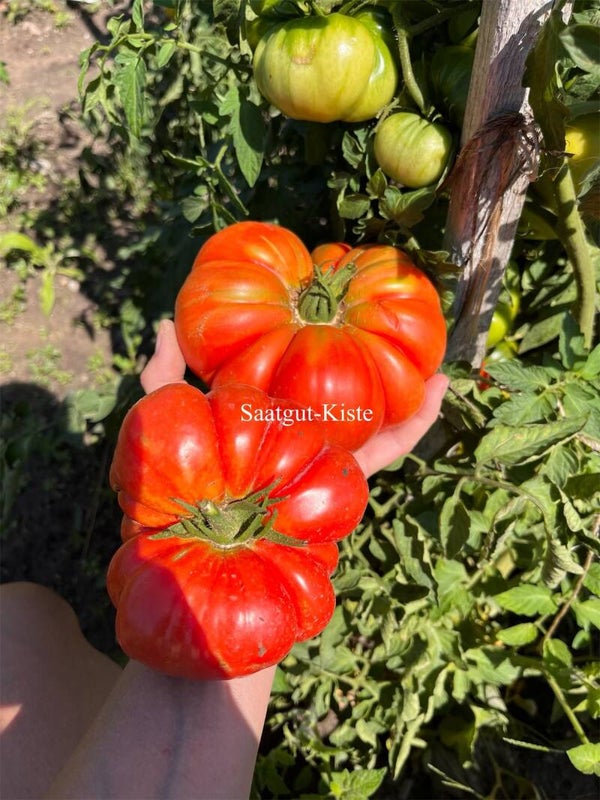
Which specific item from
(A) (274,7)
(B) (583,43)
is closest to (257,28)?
(A) (274,7)

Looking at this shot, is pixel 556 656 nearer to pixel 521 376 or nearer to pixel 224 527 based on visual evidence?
pixel 521 376

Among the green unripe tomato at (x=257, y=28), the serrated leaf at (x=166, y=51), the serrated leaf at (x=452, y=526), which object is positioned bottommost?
the serrated leaf at (x=452, y=526)

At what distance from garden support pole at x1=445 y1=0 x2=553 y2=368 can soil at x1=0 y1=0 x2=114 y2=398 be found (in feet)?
4.59

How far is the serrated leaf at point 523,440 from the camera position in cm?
120

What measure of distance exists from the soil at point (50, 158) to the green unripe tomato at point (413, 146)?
1.26 m

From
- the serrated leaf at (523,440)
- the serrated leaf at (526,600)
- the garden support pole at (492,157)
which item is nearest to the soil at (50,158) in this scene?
the garden support pole at (492,157)

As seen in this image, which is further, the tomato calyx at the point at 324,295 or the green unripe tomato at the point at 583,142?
the tomato calyx at the point at 324,295

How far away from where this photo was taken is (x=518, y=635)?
1423mm

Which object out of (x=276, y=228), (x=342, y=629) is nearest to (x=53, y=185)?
(x=276, y=228)

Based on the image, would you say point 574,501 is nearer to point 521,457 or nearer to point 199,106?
point 521,457

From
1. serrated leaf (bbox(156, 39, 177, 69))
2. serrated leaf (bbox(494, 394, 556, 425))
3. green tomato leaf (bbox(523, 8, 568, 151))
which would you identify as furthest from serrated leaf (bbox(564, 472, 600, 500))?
serrated leaf (bbox(156, 39, 177, 69))

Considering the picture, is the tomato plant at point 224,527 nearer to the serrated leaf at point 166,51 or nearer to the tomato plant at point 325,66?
the tomato plant at point 325,66

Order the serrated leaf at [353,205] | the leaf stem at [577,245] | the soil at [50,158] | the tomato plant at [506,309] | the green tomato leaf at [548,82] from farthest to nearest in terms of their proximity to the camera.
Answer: the soil at [50,158] < the tomato plant at [506,309] < the serrated leaf at [353,205] < the leaf stem at [577,245] < the green tomato leaf at [548,82]

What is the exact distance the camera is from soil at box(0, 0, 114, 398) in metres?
2.57
